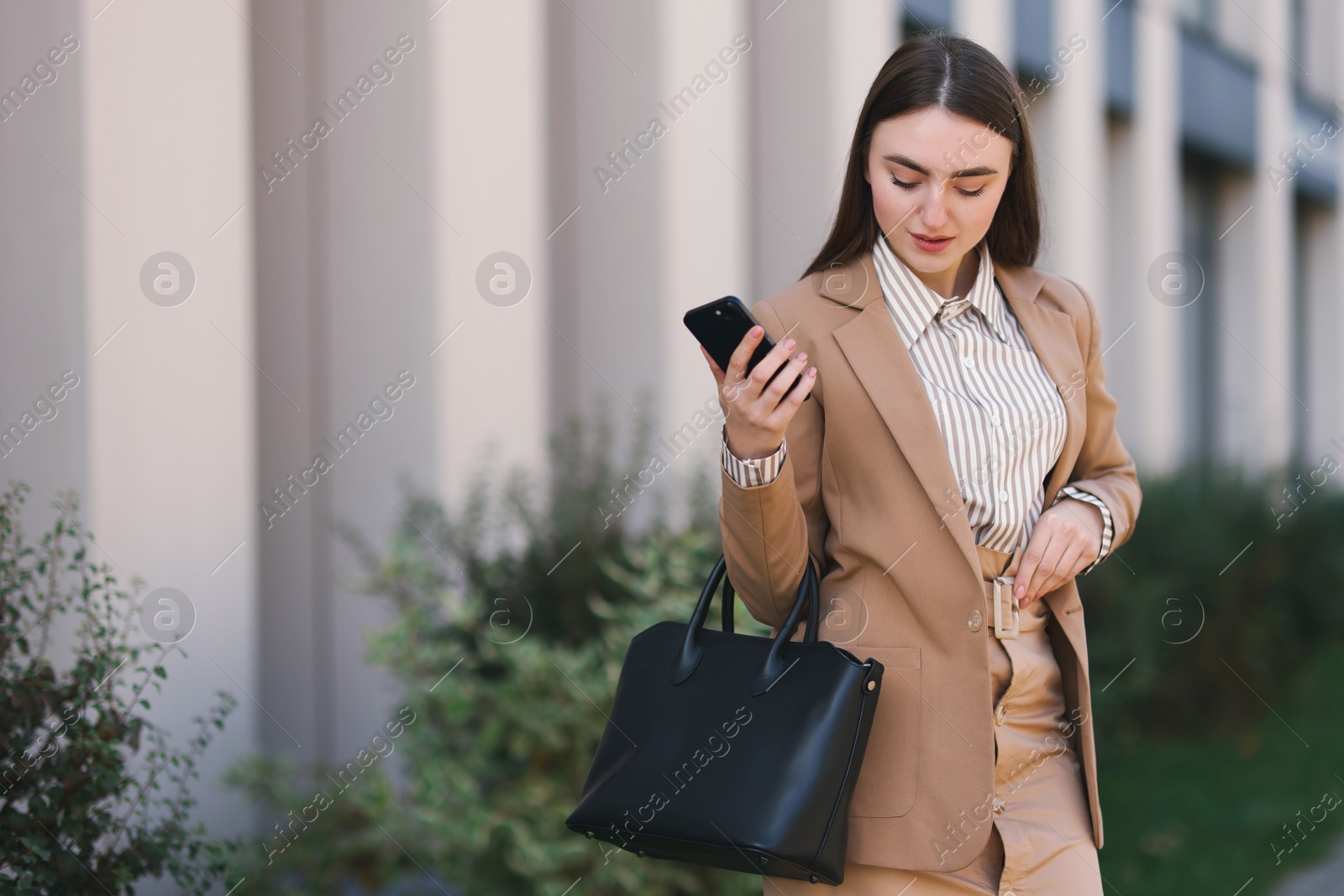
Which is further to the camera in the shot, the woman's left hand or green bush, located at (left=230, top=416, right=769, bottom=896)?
green bush, located at (left=230, top=416, right=769, bottom=896)

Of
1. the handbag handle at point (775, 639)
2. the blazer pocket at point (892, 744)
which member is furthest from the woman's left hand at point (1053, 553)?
the handbag handle at point (775, 639)

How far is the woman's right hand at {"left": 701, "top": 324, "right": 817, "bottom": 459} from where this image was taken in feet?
5.32

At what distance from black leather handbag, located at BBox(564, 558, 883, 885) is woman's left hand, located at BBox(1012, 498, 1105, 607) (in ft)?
0.99

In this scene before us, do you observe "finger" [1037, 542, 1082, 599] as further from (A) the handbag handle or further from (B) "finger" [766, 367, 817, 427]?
(B) "finger" [766, 367, 817, 427]

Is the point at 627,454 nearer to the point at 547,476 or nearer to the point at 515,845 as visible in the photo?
the point at 547,476

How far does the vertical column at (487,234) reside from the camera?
4.52 meters

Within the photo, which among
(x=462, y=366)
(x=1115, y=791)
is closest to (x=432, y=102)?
(x=462, y=366)

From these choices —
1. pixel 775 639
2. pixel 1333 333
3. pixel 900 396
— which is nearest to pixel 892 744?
pixel 775 639

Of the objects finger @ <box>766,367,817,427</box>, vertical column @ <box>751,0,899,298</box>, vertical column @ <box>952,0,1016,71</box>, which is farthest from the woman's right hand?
vertical column @ <box>952,0,1016,71</box>

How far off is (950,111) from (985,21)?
6.09 meters

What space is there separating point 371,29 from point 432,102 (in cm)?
48

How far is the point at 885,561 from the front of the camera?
1.77m

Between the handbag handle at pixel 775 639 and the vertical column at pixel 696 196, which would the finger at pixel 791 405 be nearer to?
the handbag handle at pixel 775 639

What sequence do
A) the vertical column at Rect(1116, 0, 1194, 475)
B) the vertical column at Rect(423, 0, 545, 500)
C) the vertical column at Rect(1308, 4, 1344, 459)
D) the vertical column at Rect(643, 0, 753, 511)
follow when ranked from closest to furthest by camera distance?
the vertical column at Rect(423, 0, 545, 500) → the vertical column at Rect(643, 0, 753, 511) → the vertical column at Rect(1116, 0, 1194, 475) → the vertical column at Rect(1308, 4, 1344, 459)
